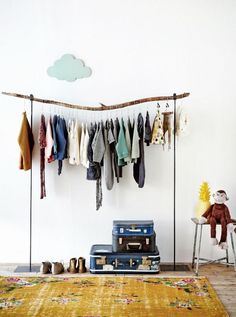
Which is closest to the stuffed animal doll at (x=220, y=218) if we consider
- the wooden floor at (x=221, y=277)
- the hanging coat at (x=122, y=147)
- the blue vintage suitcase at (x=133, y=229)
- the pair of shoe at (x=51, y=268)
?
the wooden floor at (x=221, y=277)

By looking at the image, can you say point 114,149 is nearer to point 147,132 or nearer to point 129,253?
point 147,132

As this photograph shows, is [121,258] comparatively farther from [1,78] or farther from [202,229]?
[1,78]

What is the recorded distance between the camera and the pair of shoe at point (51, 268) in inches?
167

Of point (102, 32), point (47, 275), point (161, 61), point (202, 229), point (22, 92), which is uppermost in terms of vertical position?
point (102, 32)

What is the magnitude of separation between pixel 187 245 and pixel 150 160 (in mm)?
978

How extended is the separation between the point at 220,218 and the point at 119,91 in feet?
5.44

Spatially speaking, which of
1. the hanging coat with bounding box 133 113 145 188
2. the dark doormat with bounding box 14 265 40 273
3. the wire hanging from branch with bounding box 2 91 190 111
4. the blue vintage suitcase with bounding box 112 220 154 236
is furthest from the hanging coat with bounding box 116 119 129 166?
the dark doormat with bounding box 14 265 40 273

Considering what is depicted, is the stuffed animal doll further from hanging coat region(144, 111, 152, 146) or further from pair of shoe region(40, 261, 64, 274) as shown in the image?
pair of shoe region(40, 261, 64, 274)

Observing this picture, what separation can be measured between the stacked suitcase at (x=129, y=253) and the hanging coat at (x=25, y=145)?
3.51 feet

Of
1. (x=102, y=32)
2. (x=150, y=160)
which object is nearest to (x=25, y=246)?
(x=150, y=160)

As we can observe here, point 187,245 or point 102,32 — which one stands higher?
point 102,32

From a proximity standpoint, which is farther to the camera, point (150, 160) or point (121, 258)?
point (150, 160)

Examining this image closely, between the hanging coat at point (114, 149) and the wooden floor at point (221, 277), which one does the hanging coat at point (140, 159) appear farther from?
the wooden floor at point (221, 277)

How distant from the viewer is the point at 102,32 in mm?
4672
